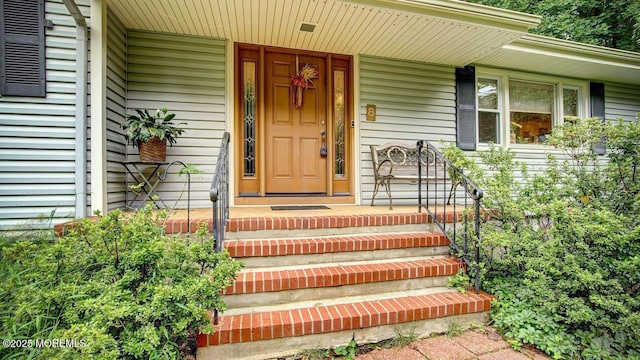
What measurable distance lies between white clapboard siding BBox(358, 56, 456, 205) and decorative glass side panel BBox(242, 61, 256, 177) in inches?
58.3

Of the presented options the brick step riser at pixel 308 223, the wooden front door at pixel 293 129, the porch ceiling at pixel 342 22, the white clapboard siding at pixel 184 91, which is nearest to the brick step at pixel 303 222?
the brick step riser at pixel 308 223

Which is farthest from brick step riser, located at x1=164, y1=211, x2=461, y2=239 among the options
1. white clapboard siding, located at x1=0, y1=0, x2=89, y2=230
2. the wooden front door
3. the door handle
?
the door handle

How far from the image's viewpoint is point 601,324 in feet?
6.26

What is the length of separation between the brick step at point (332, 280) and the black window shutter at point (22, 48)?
8.64 ft

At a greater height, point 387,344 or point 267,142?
point 267,142

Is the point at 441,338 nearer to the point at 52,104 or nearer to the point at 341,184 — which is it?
the point at 341,184

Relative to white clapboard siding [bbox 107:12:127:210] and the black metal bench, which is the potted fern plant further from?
the black metal bench

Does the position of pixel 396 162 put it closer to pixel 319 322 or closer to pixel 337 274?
pixel 337 274

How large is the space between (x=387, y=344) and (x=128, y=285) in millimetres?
1647

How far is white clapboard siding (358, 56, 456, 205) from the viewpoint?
4137mm

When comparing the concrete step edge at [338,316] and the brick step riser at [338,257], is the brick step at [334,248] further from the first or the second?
the concrete step edge at [338,316]

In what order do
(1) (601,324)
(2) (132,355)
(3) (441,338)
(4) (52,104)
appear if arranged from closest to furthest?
(2) (132,355) < (1) (601,324) < (3) (441,338) < (4) (52,104)

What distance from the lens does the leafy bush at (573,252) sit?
1929mm

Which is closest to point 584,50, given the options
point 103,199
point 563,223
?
point 563,223
